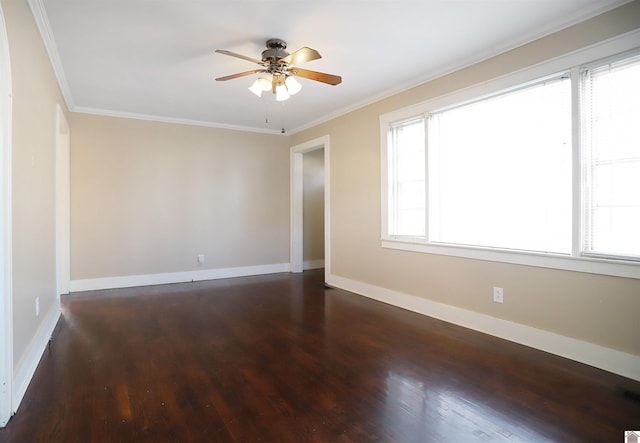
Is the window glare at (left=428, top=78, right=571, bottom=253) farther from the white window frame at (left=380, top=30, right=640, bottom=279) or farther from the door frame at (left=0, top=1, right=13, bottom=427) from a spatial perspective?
the door frame at (left=0, top=1, right=13, bottom=427)

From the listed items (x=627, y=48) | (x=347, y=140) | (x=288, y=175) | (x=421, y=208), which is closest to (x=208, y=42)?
(x=347, y=140)

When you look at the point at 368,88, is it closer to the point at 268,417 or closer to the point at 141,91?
the point at 141,91

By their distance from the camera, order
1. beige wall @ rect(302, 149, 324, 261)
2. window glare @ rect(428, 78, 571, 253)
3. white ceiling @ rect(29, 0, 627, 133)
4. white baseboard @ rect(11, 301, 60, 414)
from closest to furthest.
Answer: white baseboard @ rect(11, 301, 60, 414)
white ceiling @ rect(29, 0, 627, 133)
window glare @ rect(428, 78, 571, 253)
beige wall @ rect(302, 149, 324, 261)

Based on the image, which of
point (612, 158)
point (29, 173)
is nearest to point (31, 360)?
point (29, 173)

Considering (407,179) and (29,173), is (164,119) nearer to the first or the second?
(29,173)

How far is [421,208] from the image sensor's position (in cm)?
379

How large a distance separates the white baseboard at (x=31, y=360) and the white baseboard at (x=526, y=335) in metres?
3.34

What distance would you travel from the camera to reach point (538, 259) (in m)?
2.74

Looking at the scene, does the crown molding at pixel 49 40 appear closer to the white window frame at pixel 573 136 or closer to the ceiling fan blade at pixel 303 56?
the ceiling fan blade at pixel 303 56

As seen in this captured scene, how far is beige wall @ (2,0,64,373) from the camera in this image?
2004 millimetres

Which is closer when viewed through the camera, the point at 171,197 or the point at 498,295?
the point at 498,295

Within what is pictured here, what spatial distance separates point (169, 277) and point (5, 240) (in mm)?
3637

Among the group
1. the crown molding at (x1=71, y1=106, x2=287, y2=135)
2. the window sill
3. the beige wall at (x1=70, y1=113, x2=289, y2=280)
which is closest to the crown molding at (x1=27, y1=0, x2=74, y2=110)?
the crown molding at (x1=71, y1=106, x2=287, y2=135)

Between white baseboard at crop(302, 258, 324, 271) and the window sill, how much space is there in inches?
118
